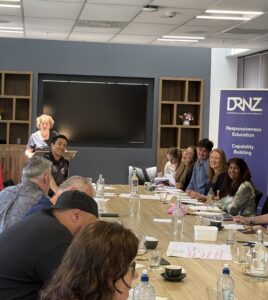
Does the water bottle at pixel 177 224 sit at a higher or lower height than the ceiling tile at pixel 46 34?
lower

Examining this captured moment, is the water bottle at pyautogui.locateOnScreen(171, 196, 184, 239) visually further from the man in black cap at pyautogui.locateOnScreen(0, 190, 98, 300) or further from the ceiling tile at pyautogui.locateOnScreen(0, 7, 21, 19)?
the ceiling tile at pyautogui.locateOnScreen(0, 7, 21, 19)

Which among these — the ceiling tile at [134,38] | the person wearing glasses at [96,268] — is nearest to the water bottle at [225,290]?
the person wearing glasses at [96,268]

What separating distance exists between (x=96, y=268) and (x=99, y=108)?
11.0 metres

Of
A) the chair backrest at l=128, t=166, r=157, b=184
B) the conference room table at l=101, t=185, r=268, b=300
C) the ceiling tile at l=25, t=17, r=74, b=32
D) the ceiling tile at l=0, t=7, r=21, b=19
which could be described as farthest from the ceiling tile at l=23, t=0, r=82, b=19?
the chair backrest at l=128, t=166, r=157, b=184

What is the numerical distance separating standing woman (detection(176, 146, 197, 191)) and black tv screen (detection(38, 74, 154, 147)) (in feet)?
12.2

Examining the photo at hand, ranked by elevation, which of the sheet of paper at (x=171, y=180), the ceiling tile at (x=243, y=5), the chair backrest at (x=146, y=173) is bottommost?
the chair backrest at (x=146, y=173)

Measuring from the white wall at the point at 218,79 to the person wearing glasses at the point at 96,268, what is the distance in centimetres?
1058

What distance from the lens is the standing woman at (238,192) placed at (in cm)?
632

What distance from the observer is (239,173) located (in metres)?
6.55

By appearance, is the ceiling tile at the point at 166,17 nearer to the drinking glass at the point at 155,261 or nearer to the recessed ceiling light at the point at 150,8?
the recessed ceiling light at the point at 150,8

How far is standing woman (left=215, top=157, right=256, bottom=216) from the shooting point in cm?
632

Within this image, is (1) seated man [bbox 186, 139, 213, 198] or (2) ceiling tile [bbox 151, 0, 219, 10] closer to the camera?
(2) ceiling tile [bbox 151, 0, 219, 10]

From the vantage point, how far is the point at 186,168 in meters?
8.96

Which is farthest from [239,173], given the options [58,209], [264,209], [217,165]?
[58,209]
